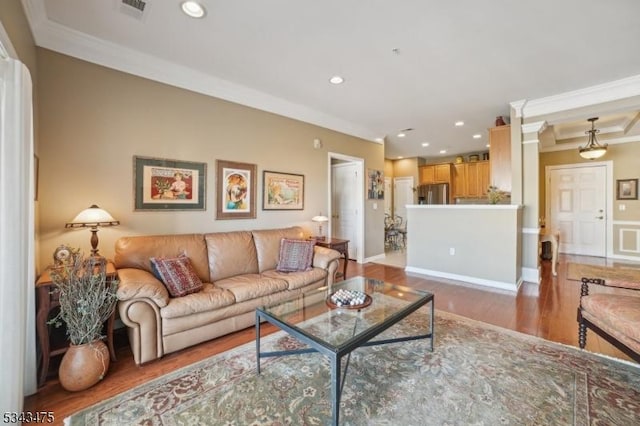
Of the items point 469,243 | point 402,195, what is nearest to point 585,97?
point 469,243

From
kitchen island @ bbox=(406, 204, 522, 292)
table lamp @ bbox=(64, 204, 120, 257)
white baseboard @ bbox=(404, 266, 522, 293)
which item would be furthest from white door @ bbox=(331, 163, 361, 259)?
table lamp @ bbox=(64, 204, 120, 257)

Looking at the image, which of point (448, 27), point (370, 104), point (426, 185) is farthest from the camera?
point (426, 185)

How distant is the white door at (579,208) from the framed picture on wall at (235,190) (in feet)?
22.9

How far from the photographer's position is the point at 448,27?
7.61ft

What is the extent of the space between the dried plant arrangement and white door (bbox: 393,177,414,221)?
7631 mm

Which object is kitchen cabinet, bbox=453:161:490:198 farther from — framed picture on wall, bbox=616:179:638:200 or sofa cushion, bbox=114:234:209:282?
sofa cushion, bbox=114:234:209:282

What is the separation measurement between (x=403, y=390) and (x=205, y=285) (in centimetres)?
193

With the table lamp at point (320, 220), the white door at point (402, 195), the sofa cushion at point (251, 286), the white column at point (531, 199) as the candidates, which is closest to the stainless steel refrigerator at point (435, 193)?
the white door at point (402, 195)

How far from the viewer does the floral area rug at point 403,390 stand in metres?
1.53

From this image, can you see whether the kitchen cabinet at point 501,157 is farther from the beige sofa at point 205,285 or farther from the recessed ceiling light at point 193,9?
the recessed ceiling light at point 193,9

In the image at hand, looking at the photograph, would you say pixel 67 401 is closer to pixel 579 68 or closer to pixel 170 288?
pixel 170 288

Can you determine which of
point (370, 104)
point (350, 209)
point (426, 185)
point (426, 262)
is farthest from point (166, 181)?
point (426, 185)

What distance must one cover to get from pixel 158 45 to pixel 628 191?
27.6ft

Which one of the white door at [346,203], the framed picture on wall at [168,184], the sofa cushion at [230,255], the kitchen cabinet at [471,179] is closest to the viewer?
the framed picture on wall at [168,184]
